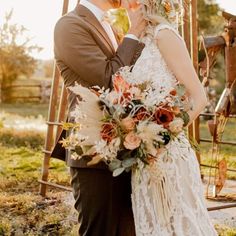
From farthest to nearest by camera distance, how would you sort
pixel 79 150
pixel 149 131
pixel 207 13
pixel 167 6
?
1. pixel 207 13
2. pixel 167 6
3. pixel 79 150
4. pixel 149 131

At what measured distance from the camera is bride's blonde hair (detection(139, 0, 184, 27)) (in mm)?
2714

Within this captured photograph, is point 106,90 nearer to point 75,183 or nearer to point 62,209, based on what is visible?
point 75,183

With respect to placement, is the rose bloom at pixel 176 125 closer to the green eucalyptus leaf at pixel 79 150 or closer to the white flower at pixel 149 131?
the white flower at pixel 149 131

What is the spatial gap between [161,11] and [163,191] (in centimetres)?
78

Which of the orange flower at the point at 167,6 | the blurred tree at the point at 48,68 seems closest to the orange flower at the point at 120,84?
the orange flower at the point at 167,6

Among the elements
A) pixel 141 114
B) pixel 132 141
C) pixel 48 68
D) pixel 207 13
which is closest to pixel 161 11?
pixel 141 114

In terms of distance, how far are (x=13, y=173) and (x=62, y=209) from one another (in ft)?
8.33

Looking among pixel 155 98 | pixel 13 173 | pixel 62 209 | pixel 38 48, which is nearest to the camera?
pixel 155 98

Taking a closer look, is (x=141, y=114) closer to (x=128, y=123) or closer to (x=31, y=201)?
(x=128, y=123)

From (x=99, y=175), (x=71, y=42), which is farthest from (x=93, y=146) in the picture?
(x=71, y=42)

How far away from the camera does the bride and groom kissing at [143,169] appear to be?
8.73 feet

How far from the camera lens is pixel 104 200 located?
2703 mm

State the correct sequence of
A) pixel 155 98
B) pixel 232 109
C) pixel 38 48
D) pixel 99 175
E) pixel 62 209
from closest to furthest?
→ pixel 155 98 → pixel 99 175 → pixel 62 209 → pixel 232 109 → pixel 38 48

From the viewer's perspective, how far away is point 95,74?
2.64 meters
